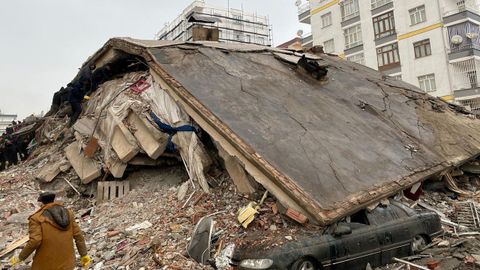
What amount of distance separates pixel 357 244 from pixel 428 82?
23441mm

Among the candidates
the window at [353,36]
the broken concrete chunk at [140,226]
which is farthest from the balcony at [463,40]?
the broken concrete chunk at [140,226]

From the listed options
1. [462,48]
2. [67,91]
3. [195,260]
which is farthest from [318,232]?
[462,48]

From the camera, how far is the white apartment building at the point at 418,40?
22.4 m

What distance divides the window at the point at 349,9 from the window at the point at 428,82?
7.55 meters

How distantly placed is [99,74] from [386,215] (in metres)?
7.62

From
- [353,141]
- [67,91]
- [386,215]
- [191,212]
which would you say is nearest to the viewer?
[386,215]

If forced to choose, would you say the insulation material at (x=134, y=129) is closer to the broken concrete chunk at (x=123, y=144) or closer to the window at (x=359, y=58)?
the broken concrete chunk at (x=123, y=144)

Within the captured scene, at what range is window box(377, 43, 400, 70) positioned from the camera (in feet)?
84.2

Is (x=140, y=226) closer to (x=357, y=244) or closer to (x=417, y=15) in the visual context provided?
(x=357, y=244)

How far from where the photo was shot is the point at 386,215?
4.89 meters

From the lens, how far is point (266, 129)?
6.11 m

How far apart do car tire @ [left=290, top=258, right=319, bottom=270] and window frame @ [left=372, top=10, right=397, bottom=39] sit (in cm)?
2568

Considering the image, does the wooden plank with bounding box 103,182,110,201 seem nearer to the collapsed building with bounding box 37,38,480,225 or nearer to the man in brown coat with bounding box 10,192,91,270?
the collapsed building with bounding box 37,38,480,225

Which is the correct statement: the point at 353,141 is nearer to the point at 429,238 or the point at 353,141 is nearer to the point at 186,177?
the point at 429,238
